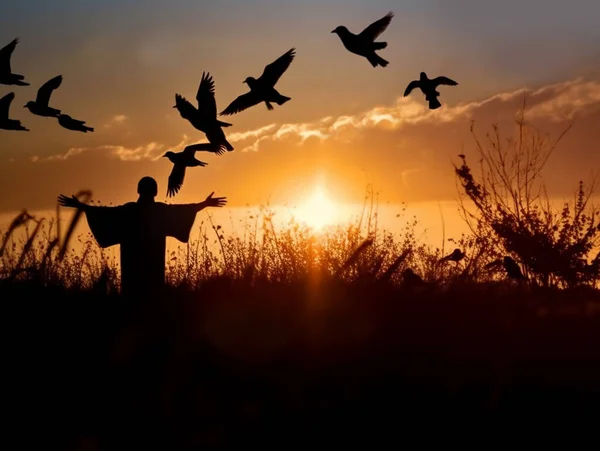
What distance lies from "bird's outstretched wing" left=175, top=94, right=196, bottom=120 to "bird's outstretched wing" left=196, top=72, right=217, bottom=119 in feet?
0.31

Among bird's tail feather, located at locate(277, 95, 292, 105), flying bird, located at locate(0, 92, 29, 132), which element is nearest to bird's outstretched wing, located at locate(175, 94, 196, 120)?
bird's tail feather, located at locate(277, 95, 292, 105)

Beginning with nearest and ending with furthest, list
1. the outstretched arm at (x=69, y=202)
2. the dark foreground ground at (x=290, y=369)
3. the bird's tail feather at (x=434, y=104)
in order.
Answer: the dark foreground ground at (x=290, y=369), the outstretched arm at (x=69, y=202), the bird's tail feather at (x=434, y=104)

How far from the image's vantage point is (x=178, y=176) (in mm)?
8828

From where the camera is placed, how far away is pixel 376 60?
885cm

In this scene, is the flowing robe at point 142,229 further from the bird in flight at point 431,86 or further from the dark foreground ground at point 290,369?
the bird in flight at point 431,86

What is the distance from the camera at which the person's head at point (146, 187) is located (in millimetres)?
7750

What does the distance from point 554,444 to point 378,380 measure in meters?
1.03

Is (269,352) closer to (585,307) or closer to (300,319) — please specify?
(300,319)

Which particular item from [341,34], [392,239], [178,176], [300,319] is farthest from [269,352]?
[392,239]

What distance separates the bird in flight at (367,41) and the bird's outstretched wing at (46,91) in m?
3.32

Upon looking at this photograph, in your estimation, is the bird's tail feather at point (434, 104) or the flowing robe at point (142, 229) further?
the bird's tail feather at point (434, 104)

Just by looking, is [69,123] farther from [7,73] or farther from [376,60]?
[376,60]

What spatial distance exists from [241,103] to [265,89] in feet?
1.22

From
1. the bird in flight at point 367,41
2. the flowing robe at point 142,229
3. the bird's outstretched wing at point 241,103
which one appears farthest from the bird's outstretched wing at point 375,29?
the flowing robe at point 142,229
